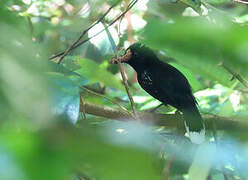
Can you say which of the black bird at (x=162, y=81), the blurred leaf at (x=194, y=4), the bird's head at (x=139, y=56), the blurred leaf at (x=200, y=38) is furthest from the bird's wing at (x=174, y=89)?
the blurred leaf at (x=200, y=38)

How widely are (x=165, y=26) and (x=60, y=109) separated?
0.90ft

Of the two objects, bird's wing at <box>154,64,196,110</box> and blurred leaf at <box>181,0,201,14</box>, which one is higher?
blurred leaf at <box>181,0,201,14</box>

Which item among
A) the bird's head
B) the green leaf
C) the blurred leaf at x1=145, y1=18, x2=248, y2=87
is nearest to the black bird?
the bird's head

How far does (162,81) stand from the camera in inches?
102

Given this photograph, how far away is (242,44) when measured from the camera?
305 millimetres

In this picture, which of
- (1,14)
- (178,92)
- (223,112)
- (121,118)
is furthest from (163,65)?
(1,14)

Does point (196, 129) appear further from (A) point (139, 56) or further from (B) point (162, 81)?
(A) point (139, 56)

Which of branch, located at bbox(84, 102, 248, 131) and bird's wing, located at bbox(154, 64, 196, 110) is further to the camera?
bird's wing, located at bbox(154, 64, 196, 110)

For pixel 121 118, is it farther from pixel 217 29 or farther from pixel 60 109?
pixel 217 29

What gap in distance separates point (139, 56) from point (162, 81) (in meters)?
0.32

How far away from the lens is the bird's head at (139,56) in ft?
9.05

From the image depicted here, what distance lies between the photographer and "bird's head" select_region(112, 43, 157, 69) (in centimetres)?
276

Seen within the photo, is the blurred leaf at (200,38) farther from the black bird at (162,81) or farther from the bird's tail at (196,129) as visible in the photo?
the black bird at (162,81)

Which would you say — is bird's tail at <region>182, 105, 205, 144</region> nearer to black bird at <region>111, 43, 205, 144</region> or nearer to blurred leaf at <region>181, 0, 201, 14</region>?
black bird at <region>111, 43, 205, 144</region>
